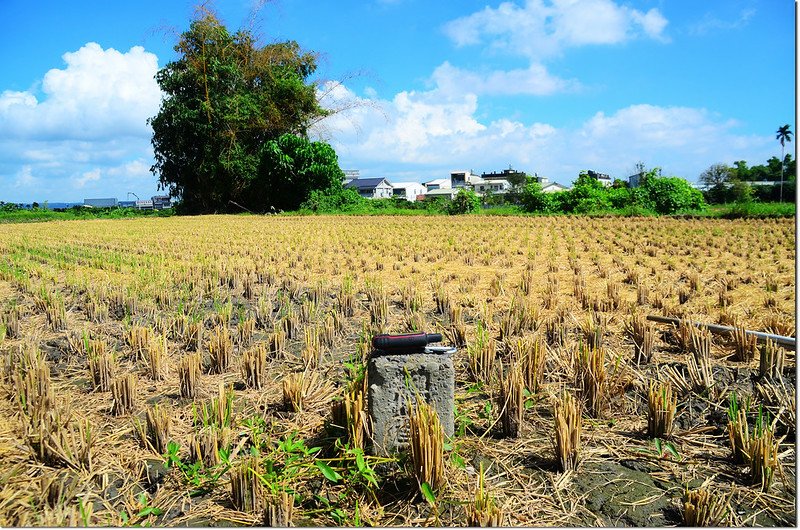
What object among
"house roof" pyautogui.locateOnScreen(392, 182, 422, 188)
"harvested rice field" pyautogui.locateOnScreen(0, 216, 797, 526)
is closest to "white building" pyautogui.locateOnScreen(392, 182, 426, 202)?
"house roof" pyautogui.locateOnScreen(392, 182, 422, 188)

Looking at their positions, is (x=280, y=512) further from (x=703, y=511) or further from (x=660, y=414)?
(x=660, y=414)

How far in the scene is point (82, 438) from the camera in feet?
8.13

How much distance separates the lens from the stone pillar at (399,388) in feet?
7.99

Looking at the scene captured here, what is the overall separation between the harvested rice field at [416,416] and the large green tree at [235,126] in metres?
24.1

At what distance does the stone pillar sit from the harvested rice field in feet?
0.26

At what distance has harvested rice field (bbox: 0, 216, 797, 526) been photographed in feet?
7.18

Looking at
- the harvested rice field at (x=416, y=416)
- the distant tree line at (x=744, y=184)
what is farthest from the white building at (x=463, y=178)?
the harvested rice field at (x=416, y=416)

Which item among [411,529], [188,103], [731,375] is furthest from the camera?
[188,103]

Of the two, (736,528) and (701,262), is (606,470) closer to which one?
(736,528)

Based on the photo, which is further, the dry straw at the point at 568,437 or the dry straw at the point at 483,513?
the dry straw at the point at 568,437

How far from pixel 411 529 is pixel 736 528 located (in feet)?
4.02

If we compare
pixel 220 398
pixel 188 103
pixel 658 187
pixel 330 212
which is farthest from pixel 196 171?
pixel 220 398

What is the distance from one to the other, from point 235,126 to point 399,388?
30824 millimetres

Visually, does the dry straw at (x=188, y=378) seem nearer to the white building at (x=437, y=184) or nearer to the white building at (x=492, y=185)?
the white building at (x=492, y=185)
